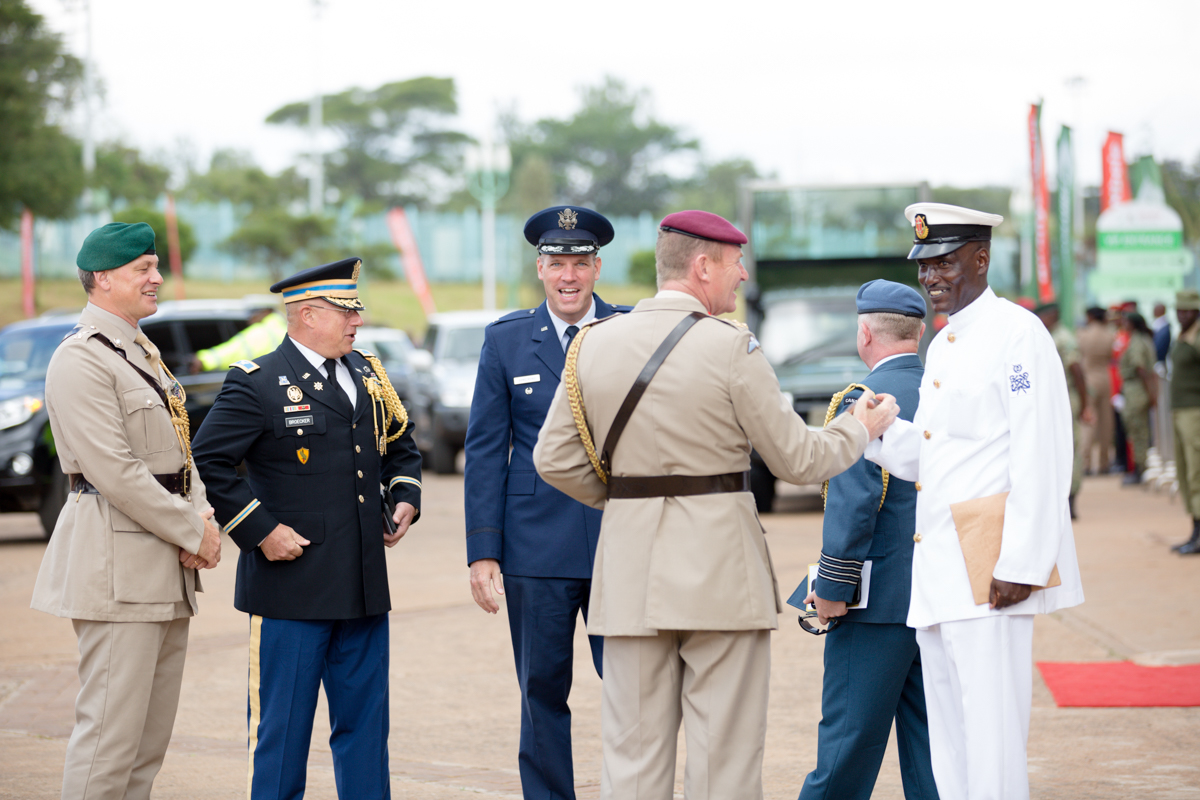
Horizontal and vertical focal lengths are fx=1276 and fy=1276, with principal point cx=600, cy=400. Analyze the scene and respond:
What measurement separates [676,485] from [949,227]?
3.60 ft

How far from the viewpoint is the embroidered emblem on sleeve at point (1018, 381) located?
11.5 ft

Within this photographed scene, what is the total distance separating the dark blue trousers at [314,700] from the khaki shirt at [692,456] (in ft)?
3.76

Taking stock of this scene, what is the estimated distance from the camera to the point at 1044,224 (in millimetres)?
21703

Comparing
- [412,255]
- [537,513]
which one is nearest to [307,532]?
[537,513]

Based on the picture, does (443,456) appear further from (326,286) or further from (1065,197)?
(326,286)

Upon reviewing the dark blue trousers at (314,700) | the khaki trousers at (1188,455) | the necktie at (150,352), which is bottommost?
the khaki trousers at (1188,455)

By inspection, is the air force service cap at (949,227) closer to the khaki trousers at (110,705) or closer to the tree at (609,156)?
the khaki trousers at (110,705)

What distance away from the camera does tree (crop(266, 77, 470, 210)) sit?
66.3m

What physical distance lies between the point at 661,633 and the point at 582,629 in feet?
15.8

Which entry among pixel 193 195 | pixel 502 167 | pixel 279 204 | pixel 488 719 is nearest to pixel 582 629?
pixel 488 719

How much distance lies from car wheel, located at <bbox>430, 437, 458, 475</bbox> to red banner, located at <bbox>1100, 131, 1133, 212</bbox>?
33.5ft

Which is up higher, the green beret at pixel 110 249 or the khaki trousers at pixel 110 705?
the green beret at pixel 110 249

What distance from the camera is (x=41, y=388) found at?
1150 cm

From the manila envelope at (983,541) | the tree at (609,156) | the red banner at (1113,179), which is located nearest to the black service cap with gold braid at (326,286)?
the manila envelope at (983,541)
